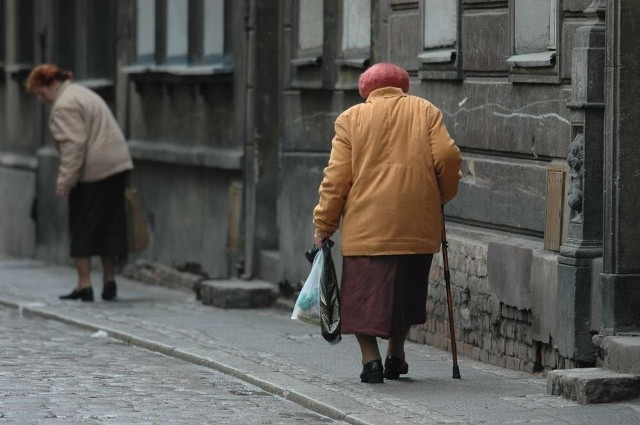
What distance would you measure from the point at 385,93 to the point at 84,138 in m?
5.99

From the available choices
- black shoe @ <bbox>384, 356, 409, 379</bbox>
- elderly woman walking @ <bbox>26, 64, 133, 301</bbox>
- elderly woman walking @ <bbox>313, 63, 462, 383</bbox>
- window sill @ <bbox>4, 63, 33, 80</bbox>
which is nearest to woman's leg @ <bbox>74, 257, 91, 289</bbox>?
elderly woman walking @ <bbox>26, 64, 133, 301</bbox>

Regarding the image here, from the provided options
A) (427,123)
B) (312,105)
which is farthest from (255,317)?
(427,123)

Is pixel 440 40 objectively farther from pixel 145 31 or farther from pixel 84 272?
pixel 145 31

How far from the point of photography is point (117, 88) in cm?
1958

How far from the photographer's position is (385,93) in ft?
33.4

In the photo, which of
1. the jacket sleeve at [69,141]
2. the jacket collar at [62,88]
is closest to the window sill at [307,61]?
the jacket sleeve at [69,141]

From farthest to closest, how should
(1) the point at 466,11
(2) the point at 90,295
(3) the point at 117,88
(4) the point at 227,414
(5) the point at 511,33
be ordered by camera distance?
(3) the point at 117,88
(2) the point at 90,295
(1) the point at 466,11
(5) the point at 511,33
(4) the point at 227,414

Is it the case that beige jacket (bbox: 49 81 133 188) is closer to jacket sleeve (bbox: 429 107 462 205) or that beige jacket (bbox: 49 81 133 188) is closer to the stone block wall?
the stone block wall

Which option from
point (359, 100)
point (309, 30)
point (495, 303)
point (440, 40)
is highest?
point (309, 30)

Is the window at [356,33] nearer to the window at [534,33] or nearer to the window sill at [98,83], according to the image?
the window at [534,33]

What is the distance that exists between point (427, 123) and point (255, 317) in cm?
483

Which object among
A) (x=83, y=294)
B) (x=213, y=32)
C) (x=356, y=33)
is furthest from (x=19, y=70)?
(x=356, y=33)

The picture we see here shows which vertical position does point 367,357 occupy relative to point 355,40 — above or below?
below

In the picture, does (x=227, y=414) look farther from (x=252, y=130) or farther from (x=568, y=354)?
(x=252, y=130)
